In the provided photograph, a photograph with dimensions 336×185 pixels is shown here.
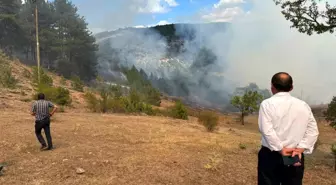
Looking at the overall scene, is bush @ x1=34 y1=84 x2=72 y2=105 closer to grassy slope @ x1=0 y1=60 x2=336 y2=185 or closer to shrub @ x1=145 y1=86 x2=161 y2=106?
grassy slope @ x1=0 y1=60 x2=336 y2=185

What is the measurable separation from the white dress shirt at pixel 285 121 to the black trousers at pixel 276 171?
0.36ft

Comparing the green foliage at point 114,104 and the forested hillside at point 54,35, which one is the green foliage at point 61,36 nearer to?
the forested hillside at point 54,35

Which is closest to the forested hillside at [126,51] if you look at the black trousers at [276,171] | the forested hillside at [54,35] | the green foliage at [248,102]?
the forested hillside at [54,35]

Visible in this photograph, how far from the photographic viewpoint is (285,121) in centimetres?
292

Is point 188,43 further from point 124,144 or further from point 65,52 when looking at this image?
point 124,144

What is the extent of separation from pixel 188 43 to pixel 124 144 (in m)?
79.6

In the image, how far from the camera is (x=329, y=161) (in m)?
8.84

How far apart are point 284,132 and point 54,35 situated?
42.9 m

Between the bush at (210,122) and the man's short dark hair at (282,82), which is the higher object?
the man's short dark hair at (282,82)

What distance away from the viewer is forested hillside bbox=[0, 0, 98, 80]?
40938mm

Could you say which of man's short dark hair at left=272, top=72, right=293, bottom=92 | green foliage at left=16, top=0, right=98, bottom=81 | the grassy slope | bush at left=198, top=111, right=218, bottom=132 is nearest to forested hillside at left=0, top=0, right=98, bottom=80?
green foliage at left=16, top=0, right=98, bottom=81

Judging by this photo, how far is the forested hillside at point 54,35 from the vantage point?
40.9 metres

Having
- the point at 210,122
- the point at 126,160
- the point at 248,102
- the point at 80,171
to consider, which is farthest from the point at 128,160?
the point at 248,102

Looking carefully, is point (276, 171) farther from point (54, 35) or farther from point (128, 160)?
point (54, 35)
